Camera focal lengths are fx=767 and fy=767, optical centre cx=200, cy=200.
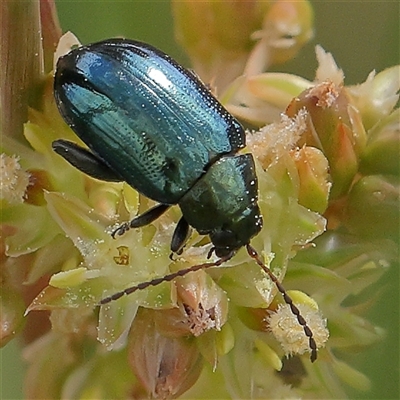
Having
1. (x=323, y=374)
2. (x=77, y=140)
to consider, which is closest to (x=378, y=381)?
(x=323, y=374)

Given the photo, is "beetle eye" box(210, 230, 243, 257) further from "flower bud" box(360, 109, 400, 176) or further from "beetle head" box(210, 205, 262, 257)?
"flower bud" box(360, 109, 400, 176)

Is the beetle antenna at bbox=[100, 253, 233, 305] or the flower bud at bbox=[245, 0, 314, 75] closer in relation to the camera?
the beetle antenna at bbox=[100, 253, 233, 305]

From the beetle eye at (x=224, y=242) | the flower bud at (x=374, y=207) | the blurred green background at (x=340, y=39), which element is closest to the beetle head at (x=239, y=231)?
the beetle eye at (x=224, y=242)

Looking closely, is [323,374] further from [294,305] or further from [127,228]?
[127,228]

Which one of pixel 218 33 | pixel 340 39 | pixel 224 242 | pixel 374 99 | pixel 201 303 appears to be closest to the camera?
pixel 201 303

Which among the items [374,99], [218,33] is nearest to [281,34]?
[218,33]

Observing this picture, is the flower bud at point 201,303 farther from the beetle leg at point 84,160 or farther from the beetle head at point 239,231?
the beetle leg at point 84,160

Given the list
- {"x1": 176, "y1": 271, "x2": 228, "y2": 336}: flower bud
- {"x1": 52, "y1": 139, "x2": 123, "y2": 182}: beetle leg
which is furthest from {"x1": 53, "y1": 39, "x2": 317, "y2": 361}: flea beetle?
{"x1": 176, "y1": 271, "x2": 228, "y2": 336}: flower bud

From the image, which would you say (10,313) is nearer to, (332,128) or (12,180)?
(12,180)
